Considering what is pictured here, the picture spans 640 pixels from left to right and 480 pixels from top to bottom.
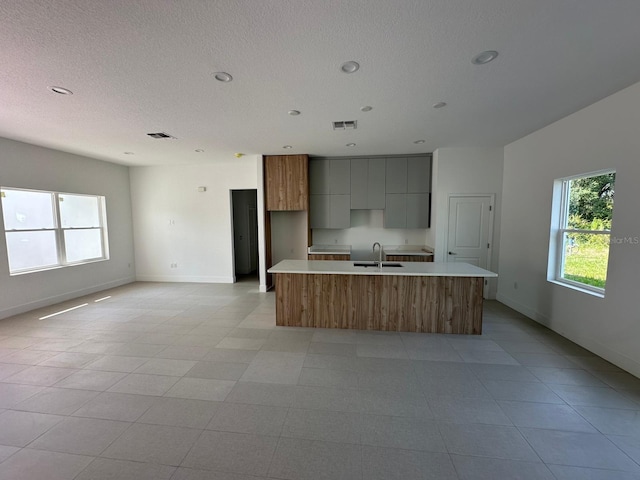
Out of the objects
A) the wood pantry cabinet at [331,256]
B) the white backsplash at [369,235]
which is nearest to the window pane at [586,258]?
the white backsplash at [369,235]

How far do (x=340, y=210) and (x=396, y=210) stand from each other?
3.88 feet

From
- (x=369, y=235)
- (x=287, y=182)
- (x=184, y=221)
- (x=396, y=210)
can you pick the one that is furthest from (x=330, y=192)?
(x=184, y=221)

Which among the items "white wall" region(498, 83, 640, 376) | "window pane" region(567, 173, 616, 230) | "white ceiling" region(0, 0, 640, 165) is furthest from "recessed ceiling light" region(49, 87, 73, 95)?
"window pane" region(567, 173, 616, 230)

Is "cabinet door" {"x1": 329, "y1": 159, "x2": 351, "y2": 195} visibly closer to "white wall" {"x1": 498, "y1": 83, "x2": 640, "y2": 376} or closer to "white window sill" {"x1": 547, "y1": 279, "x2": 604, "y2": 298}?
"white wall" {"x1": 498, "y1": 83, "x2": 640, "y2": 376}

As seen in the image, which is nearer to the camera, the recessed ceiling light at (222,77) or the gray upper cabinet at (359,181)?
the recessed ceiling light at (222,77)

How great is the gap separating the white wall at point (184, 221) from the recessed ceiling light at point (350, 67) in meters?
4.12

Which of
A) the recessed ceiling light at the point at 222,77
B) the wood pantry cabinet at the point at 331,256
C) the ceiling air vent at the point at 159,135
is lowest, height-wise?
the wood pantry cabinet at the point at 331,256

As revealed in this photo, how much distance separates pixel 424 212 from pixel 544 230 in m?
2.02

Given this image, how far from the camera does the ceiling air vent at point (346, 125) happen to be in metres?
3.38

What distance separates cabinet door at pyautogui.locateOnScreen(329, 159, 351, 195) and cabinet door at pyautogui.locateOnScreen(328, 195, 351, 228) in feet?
0.42

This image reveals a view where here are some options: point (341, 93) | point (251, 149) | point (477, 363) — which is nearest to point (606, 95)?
point (341, 93)

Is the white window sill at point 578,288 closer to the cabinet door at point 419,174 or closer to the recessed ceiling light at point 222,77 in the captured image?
the cabinet door at point 419,174

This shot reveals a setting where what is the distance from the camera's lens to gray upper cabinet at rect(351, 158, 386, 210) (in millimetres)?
5297

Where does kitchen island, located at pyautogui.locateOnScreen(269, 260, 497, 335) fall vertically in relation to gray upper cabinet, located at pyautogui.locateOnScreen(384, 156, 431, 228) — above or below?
below
